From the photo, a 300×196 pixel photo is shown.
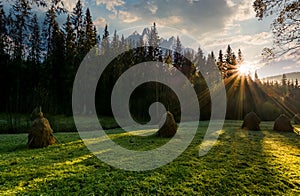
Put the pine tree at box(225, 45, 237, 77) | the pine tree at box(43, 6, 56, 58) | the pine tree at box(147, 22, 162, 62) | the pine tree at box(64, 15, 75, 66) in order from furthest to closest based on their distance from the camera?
the pine tree at box(225, 45, 237, 77) < the pine tree at box(147, 22, 162, 62) < the pine tree at box(43, 6, 56, 58) < the pine tree at box(64, 15, 75, 66)

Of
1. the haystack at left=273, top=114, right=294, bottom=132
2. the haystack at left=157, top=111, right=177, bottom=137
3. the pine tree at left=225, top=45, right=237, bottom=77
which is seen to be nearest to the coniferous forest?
the pine tree at left=225, top=45, right=237, bottom=77

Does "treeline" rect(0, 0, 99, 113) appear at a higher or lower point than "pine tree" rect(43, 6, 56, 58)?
lower

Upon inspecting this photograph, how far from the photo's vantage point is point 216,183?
3.72m

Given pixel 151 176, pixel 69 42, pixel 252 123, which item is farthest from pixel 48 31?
pixel 151 176

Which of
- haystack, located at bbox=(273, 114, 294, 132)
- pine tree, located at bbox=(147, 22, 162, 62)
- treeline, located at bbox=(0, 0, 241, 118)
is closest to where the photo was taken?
haystack, located at bbox=(273, 114, 294, 132)

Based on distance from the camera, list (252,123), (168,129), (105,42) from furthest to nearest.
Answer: (105,42) → (252,123) → (168,129)

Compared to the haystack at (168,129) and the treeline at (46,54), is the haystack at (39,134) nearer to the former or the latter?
the haystack at (168,129)

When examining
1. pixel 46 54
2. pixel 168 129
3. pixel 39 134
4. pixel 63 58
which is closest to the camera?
pixel 39 134

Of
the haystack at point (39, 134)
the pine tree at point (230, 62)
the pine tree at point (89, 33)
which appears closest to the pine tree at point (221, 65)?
the pine tree at point (230, 62)

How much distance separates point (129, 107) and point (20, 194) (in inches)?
737

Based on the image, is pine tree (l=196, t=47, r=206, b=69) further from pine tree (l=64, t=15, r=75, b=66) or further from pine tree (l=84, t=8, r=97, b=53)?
pine tree (l=64, t=15, r=75, b=66)

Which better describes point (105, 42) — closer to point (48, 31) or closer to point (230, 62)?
point (48, 31)

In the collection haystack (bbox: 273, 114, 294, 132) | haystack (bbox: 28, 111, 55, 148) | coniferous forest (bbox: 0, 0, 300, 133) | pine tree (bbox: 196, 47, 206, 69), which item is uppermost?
pine tree (bbox: 196, 47, 206, 69)

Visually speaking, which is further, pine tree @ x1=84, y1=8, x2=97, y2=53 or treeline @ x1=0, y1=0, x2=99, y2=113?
pine tree @ x1=84, y1=8, x2=97, y2=53
